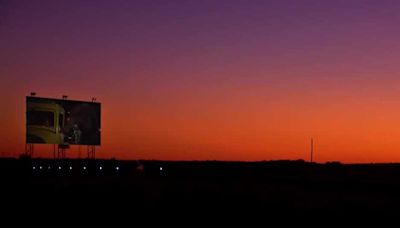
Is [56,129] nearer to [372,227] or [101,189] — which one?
[101,189]

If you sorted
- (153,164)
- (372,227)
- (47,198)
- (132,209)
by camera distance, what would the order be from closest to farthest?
(372,227)
(132,209)
(47,198)
(153,164)

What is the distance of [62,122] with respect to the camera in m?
50.7

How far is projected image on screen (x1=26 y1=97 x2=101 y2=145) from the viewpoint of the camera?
48.8 meters

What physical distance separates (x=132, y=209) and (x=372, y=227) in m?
6.43

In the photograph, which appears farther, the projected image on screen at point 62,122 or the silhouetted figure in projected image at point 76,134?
the silhouetted figure in projected image at point 76,134

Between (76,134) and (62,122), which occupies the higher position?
(62,122)

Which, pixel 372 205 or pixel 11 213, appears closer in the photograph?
pixel 11 213

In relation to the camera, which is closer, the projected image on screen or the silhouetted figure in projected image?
the projected image on screen

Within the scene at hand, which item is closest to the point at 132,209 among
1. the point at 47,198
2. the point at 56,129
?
the point at 47,198

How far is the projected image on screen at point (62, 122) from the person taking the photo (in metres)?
48.8

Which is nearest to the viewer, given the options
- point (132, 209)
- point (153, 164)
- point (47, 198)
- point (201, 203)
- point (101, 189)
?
point (132, 209)

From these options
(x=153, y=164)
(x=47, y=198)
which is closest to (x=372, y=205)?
(x=47, y=198)

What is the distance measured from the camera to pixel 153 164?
3413 inches

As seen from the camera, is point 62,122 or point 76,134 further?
→ point 76,134
